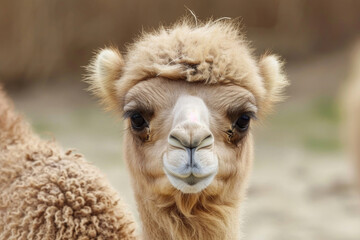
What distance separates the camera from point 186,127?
11.4 feet

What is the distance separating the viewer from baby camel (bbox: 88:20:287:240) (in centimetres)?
379

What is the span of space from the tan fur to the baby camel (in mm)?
306

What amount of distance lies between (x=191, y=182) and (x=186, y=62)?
28.2 inches

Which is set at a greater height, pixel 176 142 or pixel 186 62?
pixel 186 62

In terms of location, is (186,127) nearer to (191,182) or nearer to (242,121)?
(191,182)

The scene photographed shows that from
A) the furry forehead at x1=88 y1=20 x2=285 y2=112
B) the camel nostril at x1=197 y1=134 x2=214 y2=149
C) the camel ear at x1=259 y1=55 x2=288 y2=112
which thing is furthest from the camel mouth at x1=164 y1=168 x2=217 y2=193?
the camel ear at x1=259 y1=55 x2=288 y2=112

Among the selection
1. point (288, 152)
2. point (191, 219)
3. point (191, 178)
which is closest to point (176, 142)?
point (191, 178)

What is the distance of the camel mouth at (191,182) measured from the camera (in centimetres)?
358

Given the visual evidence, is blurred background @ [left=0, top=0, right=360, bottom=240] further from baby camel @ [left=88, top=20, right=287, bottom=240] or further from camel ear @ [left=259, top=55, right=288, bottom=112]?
baby camel @ [left=88, top=20, right=287, bottom=240]

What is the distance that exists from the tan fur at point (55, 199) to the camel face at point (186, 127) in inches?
17.3

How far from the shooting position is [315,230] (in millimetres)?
9273

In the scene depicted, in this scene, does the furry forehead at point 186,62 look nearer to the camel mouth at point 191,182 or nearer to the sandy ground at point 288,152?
the camel mouth at point 191,182

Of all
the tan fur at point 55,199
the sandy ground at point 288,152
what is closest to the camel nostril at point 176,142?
the tan fur at point 55,199

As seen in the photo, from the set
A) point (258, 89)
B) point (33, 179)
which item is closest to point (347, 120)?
point (258, 89)
